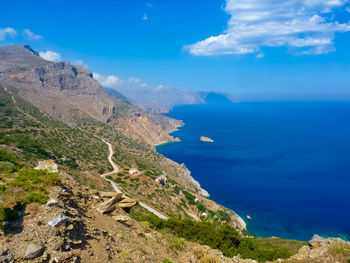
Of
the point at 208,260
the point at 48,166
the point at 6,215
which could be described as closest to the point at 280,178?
the point at 208,260

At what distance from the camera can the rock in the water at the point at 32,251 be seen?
7.27 m

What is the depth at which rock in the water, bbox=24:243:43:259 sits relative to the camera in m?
7.27

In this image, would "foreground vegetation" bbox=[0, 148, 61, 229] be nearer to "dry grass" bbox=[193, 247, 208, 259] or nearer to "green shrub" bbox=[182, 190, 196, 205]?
"dry grass" bbox=[193, 247, 208, 259]

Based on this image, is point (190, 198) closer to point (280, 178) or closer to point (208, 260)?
point (208, 260)

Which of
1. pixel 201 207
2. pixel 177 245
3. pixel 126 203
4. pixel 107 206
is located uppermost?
pixel 107 206

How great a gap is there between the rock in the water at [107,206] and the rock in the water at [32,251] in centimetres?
513

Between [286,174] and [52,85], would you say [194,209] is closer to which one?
[286,174]

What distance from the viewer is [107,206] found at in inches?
514

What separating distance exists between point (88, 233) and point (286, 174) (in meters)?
96.0

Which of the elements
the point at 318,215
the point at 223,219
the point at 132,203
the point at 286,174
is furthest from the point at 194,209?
the point at 286,174

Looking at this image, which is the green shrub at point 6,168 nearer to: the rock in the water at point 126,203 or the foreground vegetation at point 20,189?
the foreground vegetation at point 20,189

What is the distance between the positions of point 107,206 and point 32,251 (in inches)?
227

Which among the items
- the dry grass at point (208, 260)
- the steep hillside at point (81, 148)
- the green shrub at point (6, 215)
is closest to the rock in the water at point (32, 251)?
the green shrub at point (6, 215)

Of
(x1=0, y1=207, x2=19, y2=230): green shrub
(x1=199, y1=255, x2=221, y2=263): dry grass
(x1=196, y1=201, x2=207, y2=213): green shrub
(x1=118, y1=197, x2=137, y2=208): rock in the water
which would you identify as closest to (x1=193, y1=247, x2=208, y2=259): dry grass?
(x1=199, y1=255, x2=221, y2=263): dry grass
